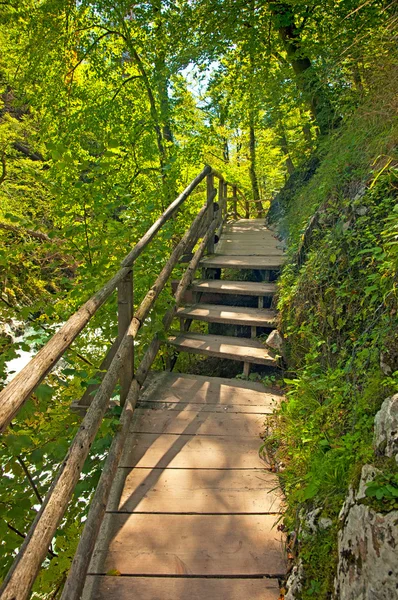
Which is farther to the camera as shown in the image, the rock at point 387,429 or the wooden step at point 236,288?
the wooden step at point 236,288

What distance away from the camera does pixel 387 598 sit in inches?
45.1

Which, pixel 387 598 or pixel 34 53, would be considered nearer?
pixel 387 598

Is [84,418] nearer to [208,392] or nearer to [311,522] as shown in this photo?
[311,522]

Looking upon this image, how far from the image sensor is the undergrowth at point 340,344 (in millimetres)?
1672

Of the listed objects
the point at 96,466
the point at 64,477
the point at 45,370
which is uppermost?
the point at 45,370

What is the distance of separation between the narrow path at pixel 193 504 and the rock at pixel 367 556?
0.48 m

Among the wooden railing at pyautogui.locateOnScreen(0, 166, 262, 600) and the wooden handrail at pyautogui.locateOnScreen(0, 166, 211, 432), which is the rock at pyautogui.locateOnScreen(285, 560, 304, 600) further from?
the wooden handrail at pyautogui.locateOnScreen(0, 166, 211, 432)

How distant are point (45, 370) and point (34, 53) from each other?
7.66 m

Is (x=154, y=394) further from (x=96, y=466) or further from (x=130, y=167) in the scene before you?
(x=130, y=167)

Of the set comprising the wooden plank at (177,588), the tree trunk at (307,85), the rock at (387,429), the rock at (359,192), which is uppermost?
the tree trunk at (307,85)

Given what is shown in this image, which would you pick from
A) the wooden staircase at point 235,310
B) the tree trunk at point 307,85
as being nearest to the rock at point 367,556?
the wooden staircase at point 235,310

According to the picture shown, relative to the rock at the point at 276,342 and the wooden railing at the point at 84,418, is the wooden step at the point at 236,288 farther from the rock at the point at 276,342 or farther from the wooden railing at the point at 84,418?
the wooden railing at the point at 84,418

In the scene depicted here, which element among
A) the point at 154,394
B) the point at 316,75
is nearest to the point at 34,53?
the point at 316,75

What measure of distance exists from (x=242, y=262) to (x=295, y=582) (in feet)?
13.4
